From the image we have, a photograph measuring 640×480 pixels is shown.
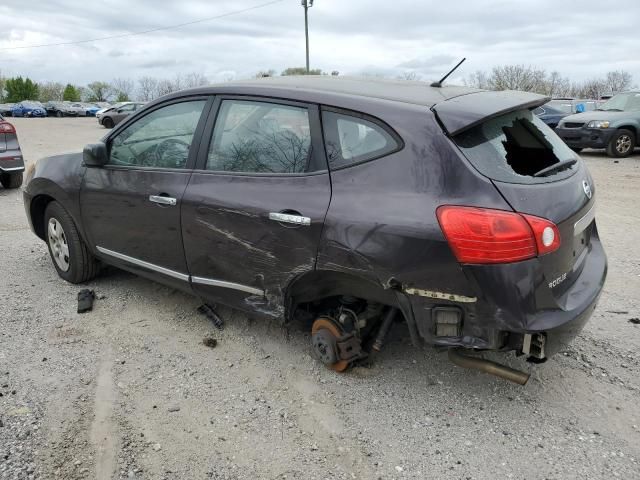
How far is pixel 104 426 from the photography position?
2.80 meters

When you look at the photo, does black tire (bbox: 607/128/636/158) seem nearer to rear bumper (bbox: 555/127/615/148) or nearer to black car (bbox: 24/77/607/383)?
rear bumper (bbox: 555/127/615/148)

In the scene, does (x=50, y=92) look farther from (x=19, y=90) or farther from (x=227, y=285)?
(x=227, y=285)

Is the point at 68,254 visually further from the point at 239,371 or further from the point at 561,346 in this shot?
the point at 561,346

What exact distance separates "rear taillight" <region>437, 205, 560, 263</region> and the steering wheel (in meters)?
1.88

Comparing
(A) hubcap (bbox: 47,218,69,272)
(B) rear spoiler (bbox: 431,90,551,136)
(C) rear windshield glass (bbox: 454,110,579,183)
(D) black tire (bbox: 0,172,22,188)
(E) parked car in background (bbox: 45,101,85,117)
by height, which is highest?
(B) rear spoiler (bbox: 431,90,551,136)

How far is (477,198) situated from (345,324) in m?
1.11

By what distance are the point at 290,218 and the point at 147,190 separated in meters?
1.26

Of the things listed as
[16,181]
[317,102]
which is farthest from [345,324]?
[16,181]

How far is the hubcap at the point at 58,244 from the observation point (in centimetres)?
462

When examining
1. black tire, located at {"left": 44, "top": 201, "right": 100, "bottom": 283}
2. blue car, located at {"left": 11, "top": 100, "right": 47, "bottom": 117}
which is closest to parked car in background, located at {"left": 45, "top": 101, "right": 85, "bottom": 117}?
blue car, located at {"left": 11, "top": 100, "right": 47, "bottom": 117}

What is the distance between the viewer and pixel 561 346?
2701 millimetres

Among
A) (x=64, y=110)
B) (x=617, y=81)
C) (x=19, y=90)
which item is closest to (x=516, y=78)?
(x=617, y=81)

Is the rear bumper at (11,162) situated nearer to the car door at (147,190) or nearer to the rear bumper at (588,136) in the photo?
the car door at (147,190)

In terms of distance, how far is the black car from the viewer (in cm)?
251
